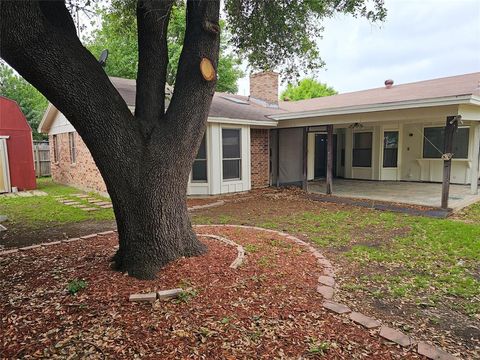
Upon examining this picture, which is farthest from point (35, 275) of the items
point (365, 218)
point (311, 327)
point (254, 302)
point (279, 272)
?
point (365, 218)

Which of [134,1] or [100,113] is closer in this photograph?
[100,113]

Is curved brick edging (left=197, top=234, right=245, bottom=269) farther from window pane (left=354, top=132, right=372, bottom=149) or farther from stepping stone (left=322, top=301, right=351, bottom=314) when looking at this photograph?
window pane (left=354, top=132, right=372, bottom=149)

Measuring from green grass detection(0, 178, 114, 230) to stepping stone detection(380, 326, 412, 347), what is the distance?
6141 mm

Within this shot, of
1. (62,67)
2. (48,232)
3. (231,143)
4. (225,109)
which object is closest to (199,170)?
(231,143)

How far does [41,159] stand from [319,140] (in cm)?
1512

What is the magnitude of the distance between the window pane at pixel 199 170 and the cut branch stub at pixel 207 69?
21.2 ft

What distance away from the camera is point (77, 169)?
40.5 feet

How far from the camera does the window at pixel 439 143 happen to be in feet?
37.1

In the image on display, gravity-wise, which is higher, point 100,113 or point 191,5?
point 191,5

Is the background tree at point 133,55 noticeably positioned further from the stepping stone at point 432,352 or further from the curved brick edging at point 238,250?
the stepping stone at point 432,352

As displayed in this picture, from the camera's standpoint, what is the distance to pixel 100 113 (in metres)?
3.05

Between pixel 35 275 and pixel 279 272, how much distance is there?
2800 millimetres

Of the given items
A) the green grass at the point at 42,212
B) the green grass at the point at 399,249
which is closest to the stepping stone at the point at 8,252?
the green grass at the point at 42,212

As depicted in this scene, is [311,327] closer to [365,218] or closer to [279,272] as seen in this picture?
[279,272]
